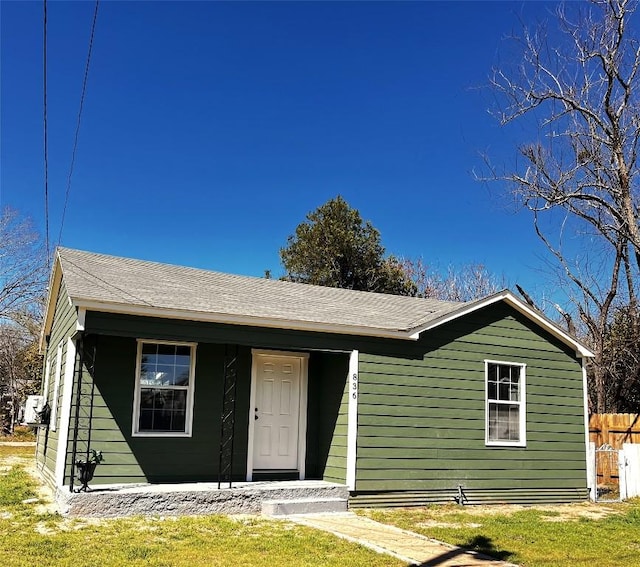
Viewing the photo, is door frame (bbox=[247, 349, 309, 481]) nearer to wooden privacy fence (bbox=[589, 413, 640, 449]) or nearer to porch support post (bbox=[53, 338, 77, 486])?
porch support post (bbox=[53, 338, 77, 486])

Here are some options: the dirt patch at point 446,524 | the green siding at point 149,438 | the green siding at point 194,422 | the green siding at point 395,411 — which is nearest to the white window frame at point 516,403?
the green siding at point 395,411

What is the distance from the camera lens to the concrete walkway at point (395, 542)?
21.6 feet

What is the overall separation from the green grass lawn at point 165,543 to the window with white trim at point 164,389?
1.80 m

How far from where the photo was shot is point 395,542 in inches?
295

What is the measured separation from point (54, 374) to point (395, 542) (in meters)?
7.95

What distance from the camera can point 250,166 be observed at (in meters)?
21.8

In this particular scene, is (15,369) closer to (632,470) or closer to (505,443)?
(505,443)

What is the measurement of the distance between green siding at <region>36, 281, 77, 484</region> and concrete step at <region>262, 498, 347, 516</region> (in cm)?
349

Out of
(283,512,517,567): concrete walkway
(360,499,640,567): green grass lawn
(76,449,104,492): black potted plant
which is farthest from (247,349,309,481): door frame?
(76,449,104,492): black potted plant

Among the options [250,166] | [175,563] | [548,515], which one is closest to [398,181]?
[250,166]

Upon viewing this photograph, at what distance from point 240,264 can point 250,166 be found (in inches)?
461

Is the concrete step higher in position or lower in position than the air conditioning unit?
lower

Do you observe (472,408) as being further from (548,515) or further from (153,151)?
(153,151)

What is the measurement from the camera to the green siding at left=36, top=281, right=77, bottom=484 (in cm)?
1054
